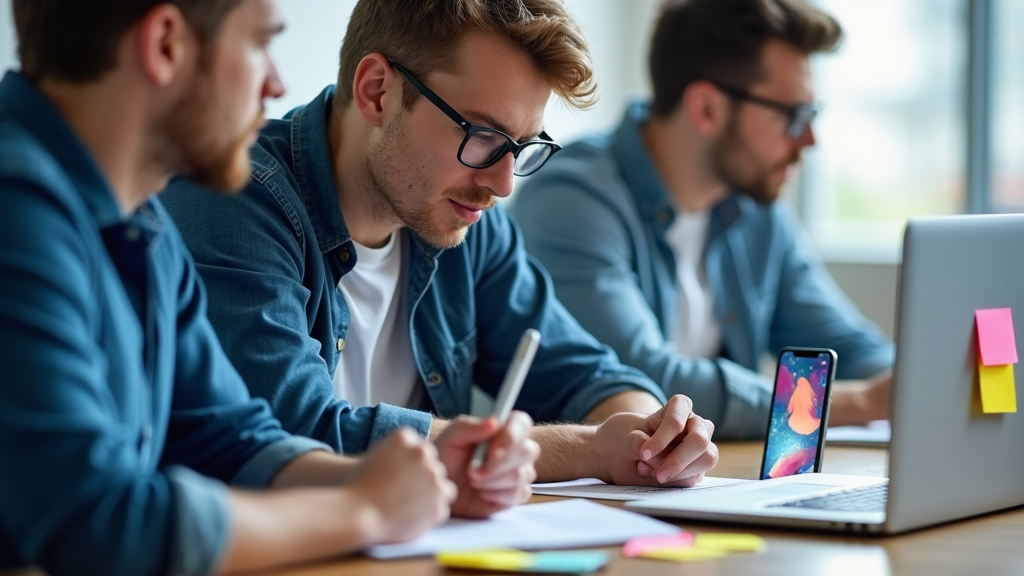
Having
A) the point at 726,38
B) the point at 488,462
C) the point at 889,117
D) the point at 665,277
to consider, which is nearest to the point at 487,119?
the point at 488,462

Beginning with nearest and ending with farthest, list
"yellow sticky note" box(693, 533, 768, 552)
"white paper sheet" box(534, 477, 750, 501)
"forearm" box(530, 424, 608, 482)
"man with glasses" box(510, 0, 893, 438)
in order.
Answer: "yellow sticky note" box(693, 533, 768, 552)
"white paper sheet" box(534, 477, 750, 501)
"forearm" box(530, 424, 608, 482)
"man with glasses" box(510, 0, 893, 438)

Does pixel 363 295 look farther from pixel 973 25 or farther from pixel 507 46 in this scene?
pixel 973 25

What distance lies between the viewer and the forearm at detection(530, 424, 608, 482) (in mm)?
1531

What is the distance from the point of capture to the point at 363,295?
1789 millimetres

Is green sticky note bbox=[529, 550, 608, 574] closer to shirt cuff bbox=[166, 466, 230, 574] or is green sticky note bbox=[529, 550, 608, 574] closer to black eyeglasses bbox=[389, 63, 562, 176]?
shirt cuff bbox=[166, 466, 230, 574]

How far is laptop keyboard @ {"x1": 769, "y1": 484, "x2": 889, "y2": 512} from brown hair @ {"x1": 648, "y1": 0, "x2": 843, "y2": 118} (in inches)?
64.5

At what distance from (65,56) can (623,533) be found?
2.21 ft

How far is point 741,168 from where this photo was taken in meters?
2.85

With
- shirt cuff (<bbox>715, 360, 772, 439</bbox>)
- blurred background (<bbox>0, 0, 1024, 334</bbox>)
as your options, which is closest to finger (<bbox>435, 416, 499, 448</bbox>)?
shirt cuff (<bbox>715, 360, 772, 439</bbox>)

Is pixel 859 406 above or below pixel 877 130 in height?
below

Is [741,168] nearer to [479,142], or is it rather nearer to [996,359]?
[479,142]

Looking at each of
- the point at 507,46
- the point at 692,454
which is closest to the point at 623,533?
the point at 692,454

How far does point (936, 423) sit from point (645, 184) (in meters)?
1.51

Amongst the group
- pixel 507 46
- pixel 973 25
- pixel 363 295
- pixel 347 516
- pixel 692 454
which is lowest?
pixel 347 516
